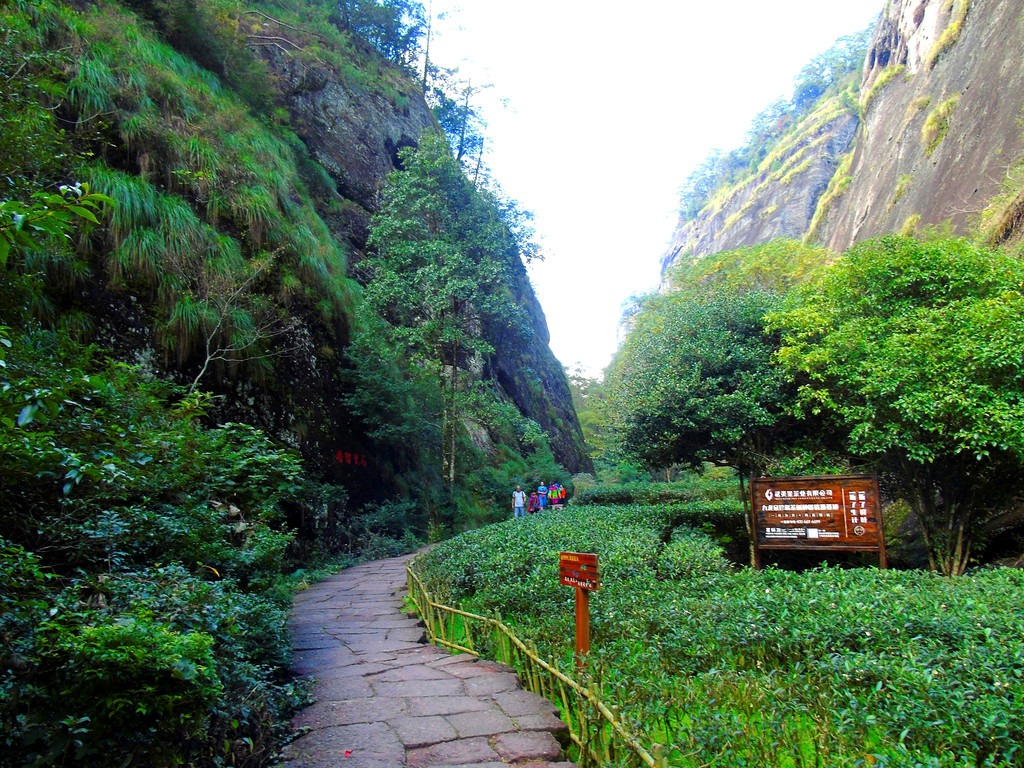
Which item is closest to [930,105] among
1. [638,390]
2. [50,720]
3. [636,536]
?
[638,390]

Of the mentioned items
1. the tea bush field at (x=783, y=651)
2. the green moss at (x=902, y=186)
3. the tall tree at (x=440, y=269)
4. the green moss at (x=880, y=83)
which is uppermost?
the green moss at (x=880, y=83)

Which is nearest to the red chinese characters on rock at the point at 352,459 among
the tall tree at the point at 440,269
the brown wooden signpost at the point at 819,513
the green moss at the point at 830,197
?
the tall tree at the point at 440,269

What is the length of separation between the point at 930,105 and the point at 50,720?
30.8 m

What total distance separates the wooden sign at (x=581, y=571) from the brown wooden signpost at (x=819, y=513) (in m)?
5.07

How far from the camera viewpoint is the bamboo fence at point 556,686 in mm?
2846

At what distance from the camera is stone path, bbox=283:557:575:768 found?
326cm

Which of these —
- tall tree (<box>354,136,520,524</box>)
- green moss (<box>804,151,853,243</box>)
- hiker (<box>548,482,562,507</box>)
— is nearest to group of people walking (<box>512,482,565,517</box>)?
hiker (<box>548,482,562,507</box>)

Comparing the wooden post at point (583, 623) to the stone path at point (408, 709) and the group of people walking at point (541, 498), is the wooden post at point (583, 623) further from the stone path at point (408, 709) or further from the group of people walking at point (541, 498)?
the group of people walking at point (541, 498)

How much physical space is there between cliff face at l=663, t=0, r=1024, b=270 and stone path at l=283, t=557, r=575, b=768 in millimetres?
14595

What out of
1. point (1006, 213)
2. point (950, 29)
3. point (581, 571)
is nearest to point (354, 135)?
point (1006, 213)

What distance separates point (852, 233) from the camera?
2827cm

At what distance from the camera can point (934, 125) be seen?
71.6ft

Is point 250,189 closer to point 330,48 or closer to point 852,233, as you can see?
point 330,48

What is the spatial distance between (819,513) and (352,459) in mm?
9421
